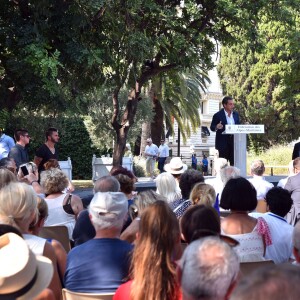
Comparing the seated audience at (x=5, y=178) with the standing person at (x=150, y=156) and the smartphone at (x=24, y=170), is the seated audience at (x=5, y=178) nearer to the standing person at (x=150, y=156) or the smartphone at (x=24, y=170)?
the smartphone at (x=24, y=170)

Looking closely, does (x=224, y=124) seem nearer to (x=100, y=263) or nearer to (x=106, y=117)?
(x=100, y=263)

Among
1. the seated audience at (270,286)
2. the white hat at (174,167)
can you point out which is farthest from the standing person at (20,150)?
the seated audience at (270,286)

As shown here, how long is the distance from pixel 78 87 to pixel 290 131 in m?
34.9

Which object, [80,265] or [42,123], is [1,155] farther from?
[42,123]

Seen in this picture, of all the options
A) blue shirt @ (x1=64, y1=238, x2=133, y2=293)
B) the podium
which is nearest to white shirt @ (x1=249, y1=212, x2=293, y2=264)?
blue shirt @ (x1=64, y1=238, x2=133, y2=293)

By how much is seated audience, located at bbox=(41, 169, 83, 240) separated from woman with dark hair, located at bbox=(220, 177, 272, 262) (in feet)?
6.13

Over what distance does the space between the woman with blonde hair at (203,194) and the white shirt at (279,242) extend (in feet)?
2.15

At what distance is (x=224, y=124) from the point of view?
11.4 m

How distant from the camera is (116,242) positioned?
4293 millimetres

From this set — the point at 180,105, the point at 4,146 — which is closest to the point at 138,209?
the point at 4,146

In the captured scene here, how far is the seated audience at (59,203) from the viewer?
22.1 feet

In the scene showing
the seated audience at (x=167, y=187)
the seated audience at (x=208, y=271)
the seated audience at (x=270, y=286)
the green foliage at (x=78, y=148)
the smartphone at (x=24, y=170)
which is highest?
the seated audience at (x=270, y=286)

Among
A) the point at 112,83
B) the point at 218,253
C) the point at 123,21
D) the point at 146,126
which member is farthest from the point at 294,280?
the point at 146,126

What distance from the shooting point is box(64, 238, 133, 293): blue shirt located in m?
4.09
